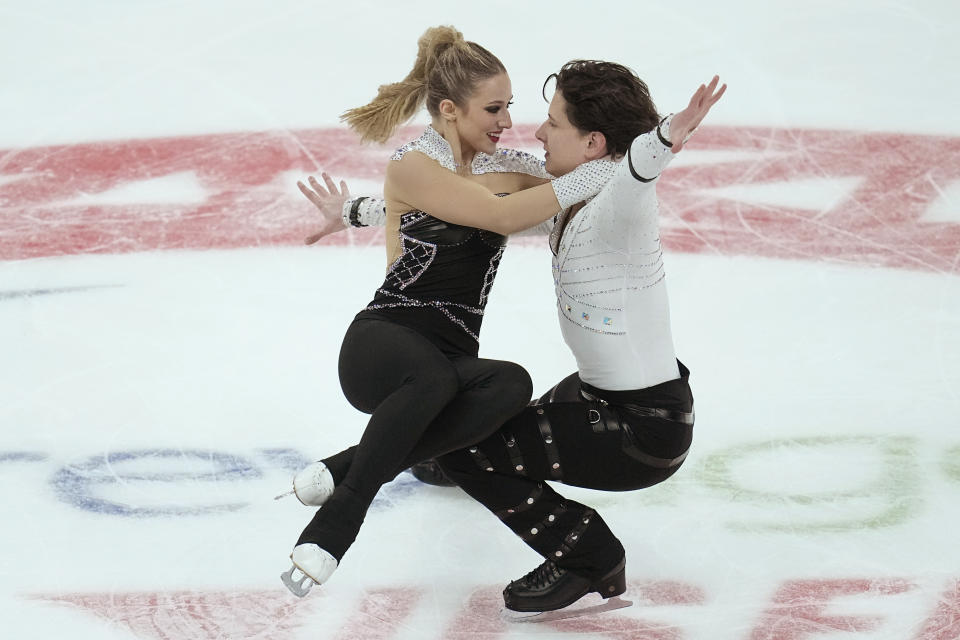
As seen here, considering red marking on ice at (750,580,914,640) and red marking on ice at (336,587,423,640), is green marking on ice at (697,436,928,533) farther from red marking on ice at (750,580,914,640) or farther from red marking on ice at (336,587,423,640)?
red marking on ice at (336,587,423,640)

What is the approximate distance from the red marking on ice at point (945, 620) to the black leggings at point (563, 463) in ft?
2.14

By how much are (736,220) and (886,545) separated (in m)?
1.88

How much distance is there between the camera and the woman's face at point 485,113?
2.70m

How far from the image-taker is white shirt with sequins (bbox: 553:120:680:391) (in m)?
2.57

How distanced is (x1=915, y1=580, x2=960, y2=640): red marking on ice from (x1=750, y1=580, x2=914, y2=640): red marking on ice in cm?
9

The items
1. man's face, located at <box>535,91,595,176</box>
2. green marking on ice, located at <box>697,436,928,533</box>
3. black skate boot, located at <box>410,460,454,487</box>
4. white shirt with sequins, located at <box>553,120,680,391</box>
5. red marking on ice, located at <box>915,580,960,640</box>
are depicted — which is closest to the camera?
red marking on ice, located at <box>915,580,960,640</box>

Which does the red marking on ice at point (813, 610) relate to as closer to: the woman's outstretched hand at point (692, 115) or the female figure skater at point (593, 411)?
the female figure skater at point (593, 411)

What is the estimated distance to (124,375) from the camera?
3713 millimetres

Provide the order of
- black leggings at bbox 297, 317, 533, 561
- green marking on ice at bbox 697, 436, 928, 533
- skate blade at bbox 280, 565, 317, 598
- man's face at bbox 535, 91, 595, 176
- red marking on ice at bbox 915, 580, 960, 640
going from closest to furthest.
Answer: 1. skate blade at bbox 280, 565, 317, 598
2. black leggings at bbox 297, 317, 533, 561
3. red marking on ice at bbox 915, 580, 960, 640
4. man's face at bbox 535, 91, 595, 176
5. green marking on ice at bbox 697, 436, 928, 533

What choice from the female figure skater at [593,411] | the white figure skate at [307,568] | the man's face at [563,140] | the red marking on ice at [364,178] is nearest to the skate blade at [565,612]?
the female figure skater at [593,411]

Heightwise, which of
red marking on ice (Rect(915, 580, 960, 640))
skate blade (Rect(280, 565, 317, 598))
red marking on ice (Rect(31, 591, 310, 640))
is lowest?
red marking on ice (Rect(31, 591, 310, 640))

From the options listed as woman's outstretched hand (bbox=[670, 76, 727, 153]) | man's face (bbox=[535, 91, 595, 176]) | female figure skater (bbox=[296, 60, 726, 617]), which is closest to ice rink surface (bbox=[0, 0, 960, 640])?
female figure skater (bbox=[296, 60, 726, 617])

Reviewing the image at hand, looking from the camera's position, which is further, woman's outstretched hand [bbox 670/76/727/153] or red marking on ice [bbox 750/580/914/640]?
red marking on ice [bbox 750/580/914/640]

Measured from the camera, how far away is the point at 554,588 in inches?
104
